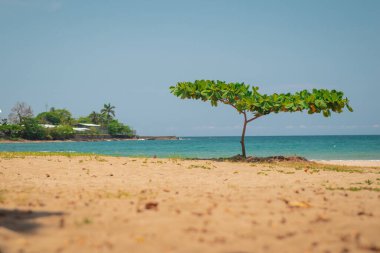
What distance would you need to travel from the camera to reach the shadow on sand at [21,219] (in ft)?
17.3

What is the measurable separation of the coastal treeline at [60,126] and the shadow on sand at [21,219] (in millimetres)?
109433

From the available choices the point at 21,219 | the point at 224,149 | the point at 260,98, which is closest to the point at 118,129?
the point at 224,149

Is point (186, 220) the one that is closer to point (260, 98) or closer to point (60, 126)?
point (260, 98)

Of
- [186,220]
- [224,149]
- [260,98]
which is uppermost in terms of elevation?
[260,98]

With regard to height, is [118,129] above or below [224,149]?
above

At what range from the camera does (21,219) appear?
5793 mm

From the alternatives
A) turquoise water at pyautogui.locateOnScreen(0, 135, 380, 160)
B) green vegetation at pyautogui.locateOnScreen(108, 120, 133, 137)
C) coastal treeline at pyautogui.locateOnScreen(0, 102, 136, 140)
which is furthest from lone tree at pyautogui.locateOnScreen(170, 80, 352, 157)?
green vegetation at pyautogui.locateOnScreen(108, 120, 133, 137)

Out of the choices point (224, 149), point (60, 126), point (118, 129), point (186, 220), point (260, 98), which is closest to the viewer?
point (186, 220)

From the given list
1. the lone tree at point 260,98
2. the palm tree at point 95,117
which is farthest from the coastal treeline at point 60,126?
the lone tree at point 260,98

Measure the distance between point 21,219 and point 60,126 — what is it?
12021 cm

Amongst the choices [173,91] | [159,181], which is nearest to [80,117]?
[173,91]

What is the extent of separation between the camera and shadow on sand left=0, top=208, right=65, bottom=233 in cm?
527

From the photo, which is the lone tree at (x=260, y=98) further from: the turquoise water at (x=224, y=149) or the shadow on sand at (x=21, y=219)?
the shadow on sand at (x=21, y=219)

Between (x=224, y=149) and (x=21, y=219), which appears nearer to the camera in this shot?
(x=21, y=219)
